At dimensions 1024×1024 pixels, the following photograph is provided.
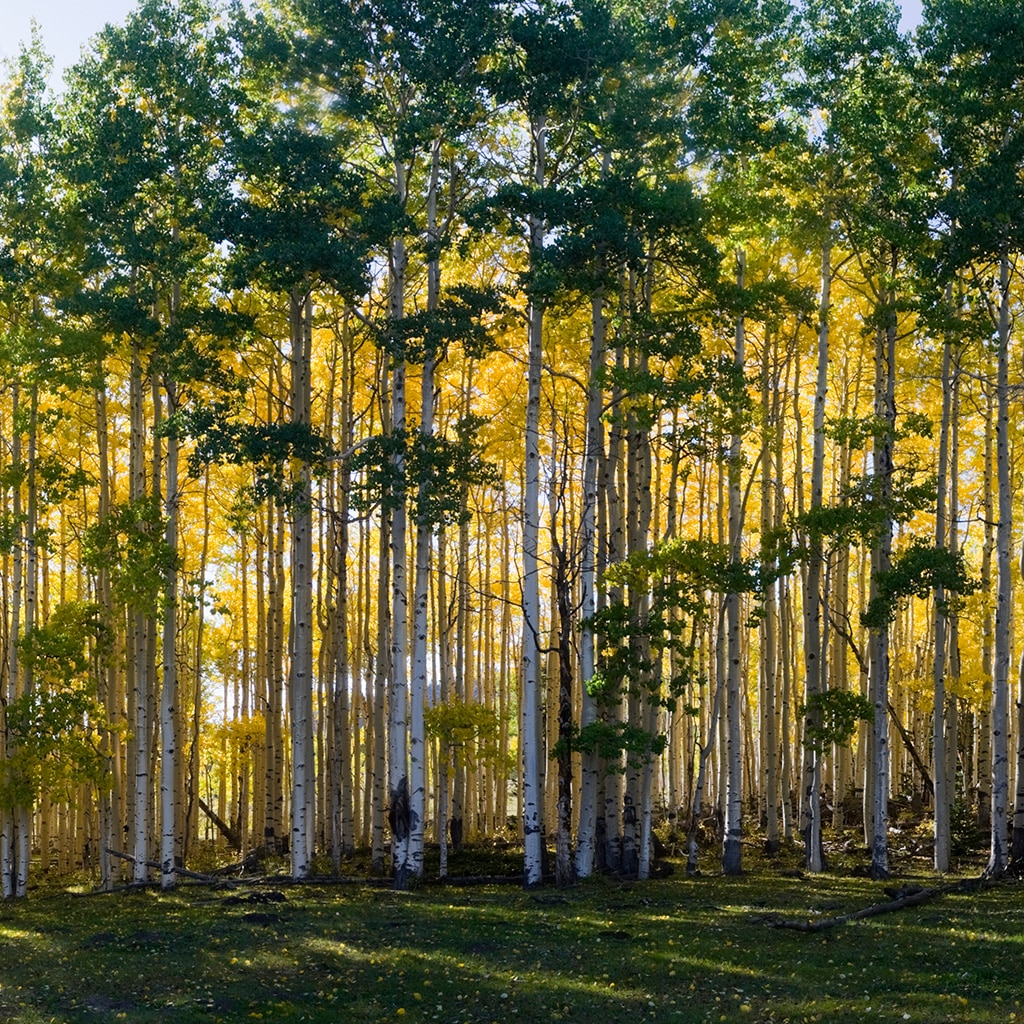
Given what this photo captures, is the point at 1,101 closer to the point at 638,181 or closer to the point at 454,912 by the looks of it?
the point at 638,181

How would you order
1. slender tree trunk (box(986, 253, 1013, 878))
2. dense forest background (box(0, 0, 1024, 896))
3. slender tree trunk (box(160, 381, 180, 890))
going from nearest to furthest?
slender tree trunk (box(986, 253, 1013, 878)) → dense forest background (box(0, 0, 1024, 896)) → slender tree trunk (box(160, 381, 180, 890))

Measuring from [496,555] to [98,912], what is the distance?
1475cm

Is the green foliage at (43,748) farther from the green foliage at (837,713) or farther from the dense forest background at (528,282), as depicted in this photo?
the green foliage at (837,713)

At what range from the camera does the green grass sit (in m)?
9.40

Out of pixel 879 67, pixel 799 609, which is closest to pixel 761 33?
pixel 879 67

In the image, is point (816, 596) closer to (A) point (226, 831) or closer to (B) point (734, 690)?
(B) point (734, 690)

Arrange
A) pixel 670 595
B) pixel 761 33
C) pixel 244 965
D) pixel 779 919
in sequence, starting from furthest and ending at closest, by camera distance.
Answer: pixel 761 33, pixel 670 595, pixel 779 919, pixel 244 965

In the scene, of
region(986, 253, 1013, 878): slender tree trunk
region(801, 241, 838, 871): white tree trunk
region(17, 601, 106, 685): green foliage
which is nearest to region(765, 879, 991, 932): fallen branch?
region(986, 253, 1013, 878): slender tree trunk

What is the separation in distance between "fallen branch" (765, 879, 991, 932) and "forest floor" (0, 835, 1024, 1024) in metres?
0.09

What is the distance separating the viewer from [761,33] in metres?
17.7

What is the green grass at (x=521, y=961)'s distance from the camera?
9398 mm

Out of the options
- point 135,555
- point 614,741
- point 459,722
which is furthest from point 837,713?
point 135,555

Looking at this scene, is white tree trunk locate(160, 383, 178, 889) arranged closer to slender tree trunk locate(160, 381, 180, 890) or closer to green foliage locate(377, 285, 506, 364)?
slender tree trunk locate(160, 381, 180, 890)

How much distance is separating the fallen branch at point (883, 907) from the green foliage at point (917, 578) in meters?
3.35
